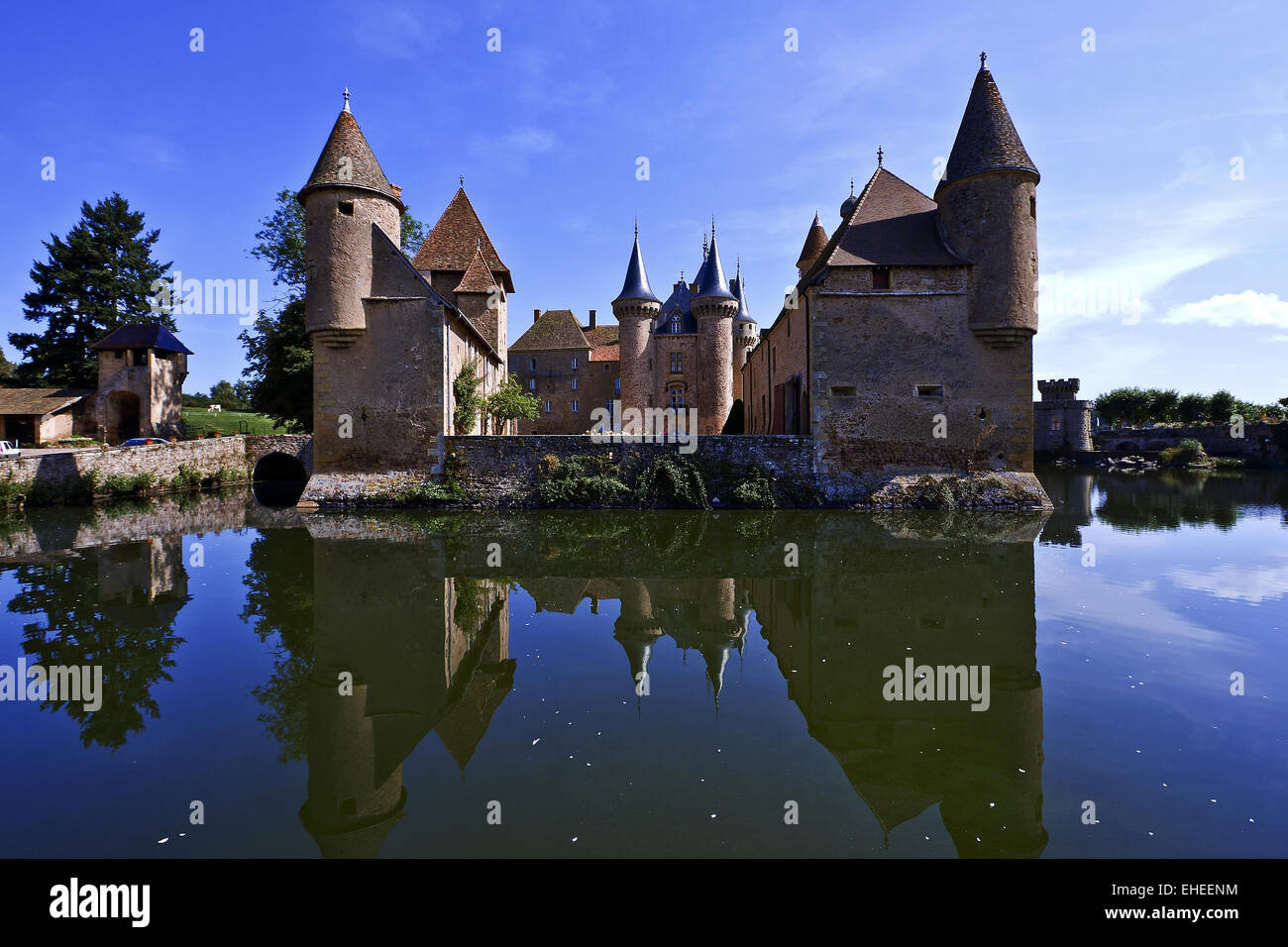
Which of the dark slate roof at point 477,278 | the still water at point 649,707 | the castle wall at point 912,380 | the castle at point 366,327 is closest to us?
the still water at point 649,707

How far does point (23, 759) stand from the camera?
469cm

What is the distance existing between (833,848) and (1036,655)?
4.32 metres

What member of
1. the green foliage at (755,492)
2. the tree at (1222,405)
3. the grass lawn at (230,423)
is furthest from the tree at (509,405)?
the tree at (1222,405)

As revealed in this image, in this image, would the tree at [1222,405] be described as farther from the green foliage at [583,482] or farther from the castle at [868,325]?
the green foliage at [583,482]

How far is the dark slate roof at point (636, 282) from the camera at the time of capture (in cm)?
3656

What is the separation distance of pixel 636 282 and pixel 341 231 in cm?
2074

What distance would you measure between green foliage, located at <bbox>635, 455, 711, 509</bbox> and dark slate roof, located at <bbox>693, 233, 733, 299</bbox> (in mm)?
19934

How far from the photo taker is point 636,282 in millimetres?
36844

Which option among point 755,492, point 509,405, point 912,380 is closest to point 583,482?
point 755,492

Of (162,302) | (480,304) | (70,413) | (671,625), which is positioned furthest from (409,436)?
(162,302)

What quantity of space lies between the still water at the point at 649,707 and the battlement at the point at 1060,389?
3876 centimetres

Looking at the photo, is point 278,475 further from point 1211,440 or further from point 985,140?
point 1211,440

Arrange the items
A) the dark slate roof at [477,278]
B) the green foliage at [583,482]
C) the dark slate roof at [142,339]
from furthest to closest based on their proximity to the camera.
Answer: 1. the dark slate roof at [142,339]
2. the dark slate roof at [477,278]
3. the green foliage at [583,482]
